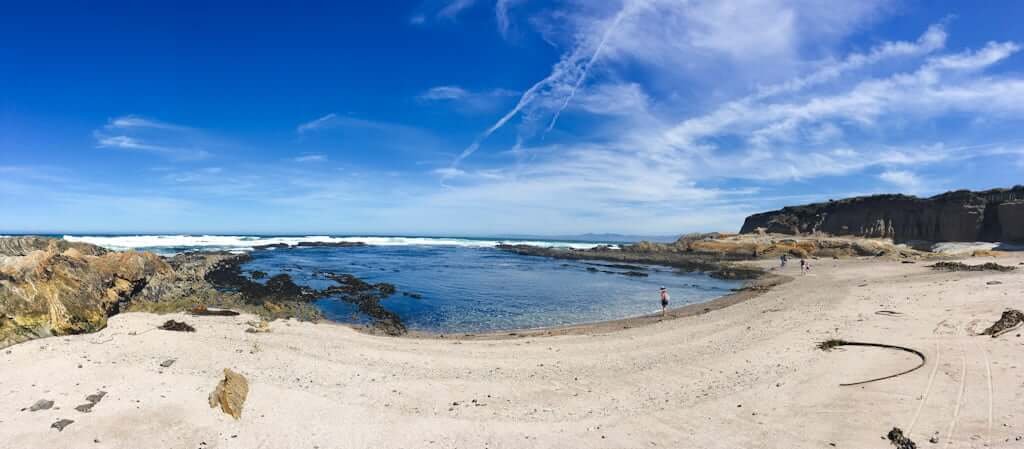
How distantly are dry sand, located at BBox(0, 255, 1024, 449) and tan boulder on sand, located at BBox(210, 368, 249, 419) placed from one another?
127 mm

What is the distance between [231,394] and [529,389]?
4989 millimetres

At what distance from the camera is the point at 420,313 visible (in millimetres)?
18750

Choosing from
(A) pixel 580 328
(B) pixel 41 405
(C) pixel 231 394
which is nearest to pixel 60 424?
(B) pixel 41 405

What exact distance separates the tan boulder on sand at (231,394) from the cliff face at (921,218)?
5264cm

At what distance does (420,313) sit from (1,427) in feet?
43.6

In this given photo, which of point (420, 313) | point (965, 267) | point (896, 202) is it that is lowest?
point (420, 313)

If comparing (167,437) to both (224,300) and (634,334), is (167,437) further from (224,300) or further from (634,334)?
(224,300)

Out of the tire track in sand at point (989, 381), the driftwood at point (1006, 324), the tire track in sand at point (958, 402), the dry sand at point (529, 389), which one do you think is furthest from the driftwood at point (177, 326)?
the driftwood at point (1006, 324)

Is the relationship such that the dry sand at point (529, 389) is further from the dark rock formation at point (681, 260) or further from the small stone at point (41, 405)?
the dark rock formation at point (681, 260)

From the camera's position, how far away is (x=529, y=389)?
813 centimetres

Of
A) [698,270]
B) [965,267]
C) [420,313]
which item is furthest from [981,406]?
[698,270]

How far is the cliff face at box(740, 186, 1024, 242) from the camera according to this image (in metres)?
37.5

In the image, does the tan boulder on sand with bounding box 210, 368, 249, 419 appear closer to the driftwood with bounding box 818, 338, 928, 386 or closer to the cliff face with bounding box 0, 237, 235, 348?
the cliff face with bounding box 0, 237, 235, 348

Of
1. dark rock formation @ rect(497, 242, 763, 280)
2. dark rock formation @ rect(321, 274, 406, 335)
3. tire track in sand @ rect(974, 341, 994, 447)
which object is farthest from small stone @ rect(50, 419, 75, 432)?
dark rock formation @ rect(497, 242, 763, 280)
